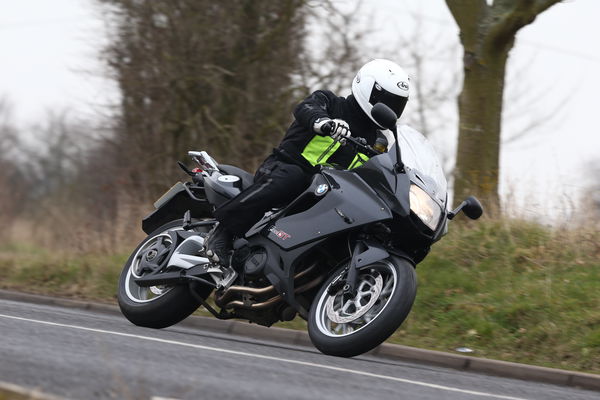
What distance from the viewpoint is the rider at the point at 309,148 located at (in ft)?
23.9

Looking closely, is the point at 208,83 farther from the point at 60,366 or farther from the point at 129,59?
the point at 60,366

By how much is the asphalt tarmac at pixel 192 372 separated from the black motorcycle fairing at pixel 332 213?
858 mm

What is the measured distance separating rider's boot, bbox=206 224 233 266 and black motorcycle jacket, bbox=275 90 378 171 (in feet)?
2.45

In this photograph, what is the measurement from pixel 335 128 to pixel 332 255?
2.98 ft

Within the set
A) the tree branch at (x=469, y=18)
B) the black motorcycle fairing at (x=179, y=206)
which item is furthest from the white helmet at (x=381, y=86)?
the tree branch at (x=469, y=18)

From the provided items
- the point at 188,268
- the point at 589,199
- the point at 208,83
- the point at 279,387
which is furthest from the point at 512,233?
the point at 208,83

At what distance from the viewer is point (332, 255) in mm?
7164

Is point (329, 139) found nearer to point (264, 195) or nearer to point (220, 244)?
point (264, 195)

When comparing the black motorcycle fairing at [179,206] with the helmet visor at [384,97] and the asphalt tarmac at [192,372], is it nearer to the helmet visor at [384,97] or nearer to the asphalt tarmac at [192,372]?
the asphalt tarmac at [192,372]

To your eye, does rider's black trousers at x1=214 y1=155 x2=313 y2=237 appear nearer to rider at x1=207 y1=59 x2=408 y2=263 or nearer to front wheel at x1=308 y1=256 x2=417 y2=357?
rider at x1=207 y1=59 x2=408 y2=263

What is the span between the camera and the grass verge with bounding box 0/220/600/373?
8812 millimetres

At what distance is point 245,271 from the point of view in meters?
7.41

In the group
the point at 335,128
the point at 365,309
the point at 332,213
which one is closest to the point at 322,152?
the point at 335,128

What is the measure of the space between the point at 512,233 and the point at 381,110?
17.3ft
